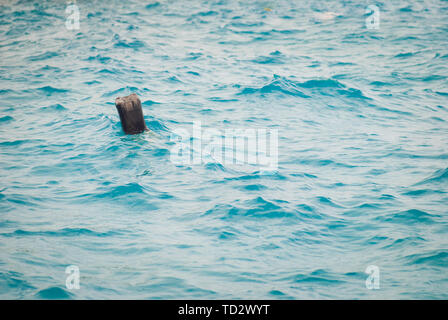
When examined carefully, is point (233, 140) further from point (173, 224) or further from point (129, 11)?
point (129, 11)

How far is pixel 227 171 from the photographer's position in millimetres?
9062

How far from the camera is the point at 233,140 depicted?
10500 mm

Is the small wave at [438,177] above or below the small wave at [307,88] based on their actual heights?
below

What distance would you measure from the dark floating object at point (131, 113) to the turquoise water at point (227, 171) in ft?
0.70

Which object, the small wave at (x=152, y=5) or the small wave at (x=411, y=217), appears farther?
the small wave at (x=152, y=5)

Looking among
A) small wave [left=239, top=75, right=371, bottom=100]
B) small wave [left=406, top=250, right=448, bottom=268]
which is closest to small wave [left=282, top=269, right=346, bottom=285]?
small wave [left=406, top=250, right=448, bottom=268]

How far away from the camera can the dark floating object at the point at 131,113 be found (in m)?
9.41

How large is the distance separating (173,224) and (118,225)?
0.83 meters

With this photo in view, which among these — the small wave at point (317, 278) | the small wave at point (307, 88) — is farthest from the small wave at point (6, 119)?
the small wave at point (317, 278)

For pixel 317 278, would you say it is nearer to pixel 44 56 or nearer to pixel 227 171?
pixel 227 171

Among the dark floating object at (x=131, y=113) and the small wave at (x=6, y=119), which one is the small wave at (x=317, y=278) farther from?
the small wave at (x=6, y=119)

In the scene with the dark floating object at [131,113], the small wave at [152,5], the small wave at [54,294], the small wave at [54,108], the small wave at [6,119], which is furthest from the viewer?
the small wave at [152,5]

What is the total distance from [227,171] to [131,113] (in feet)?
7.83
